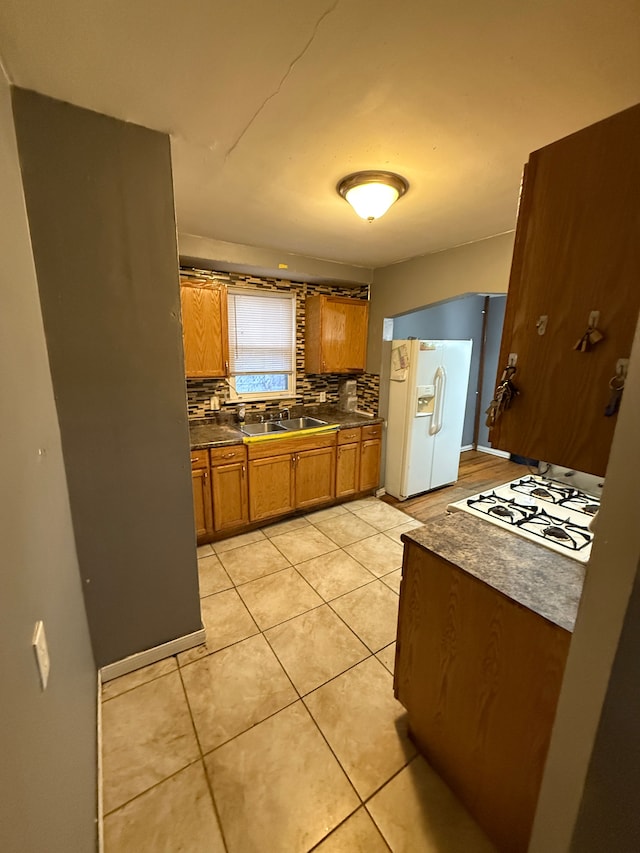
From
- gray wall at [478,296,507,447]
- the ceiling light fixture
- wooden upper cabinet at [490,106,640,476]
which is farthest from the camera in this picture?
gray wall at [478,296,507,447]

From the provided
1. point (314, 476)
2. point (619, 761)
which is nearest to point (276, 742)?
point (619, 761)

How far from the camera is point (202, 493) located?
2771 millimetres

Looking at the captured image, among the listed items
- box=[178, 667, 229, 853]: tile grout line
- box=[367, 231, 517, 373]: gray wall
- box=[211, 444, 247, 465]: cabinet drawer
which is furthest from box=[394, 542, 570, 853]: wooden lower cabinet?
box=[367, 231, 517, 373]: gray wall

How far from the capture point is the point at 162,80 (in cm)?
113

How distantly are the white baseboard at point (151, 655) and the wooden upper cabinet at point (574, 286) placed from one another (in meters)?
→ 1.95

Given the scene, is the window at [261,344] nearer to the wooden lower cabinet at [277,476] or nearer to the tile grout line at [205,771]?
the wooden lower cabinet at [277,476]

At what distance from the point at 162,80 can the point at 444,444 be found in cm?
369

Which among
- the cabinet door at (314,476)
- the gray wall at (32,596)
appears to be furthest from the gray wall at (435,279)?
the gray wall at (32,596)

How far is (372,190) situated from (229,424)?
2.34 meters

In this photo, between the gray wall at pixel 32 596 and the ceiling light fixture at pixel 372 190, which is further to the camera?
the ceiling light fixture at pixel 372 190

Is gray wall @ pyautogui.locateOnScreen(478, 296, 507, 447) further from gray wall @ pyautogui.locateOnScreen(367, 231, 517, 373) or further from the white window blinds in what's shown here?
the white window blinds

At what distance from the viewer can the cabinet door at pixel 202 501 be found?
272cm

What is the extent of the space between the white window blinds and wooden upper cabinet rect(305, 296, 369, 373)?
0.68 ft

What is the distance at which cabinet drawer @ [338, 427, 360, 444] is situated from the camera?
345cm
